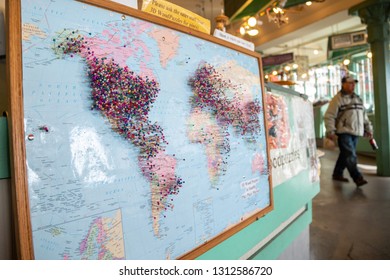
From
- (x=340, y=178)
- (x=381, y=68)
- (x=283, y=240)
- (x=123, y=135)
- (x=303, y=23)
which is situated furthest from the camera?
(x=303, y=23)

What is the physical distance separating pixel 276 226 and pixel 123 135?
97 centimetres

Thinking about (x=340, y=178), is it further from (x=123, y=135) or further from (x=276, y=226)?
(x=123, y=135)

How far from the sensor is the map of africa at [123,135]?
57cm

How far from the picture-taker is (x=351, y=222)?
105 inches

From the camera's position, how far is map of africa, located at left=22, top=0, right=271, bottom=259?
0.57m

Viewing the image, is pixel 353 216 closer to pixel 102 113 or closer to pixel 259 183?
pixel 259 183

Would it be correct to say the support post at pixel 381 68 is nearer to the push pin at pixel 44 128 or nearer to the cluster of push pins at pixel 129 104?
the cluster of push pins at pixel 129 104

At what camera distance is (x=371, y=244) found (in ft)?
7.09

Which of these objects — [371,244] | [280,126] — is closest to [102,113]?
[280,126]

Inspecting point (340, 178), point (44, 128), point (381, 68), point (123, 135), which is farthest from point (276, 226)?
point (381, 68)

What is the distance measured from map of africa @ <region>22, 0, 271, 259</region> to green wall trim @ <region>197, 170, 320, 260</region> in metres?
0.09

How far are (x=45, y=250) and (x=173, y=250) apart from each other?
1.14 ft

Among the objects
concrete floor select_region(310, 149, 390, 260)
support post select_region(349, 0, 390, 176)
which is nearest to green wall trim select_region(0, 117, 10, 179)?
concrete floor select_region(310, 149, 390, 260)

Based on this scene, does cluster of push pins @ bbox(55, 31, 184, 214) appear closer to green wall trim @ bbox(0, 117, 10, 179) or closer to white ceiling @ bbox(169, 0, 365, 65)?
green wall trim @ bbox(0, 117, 10, 179)
